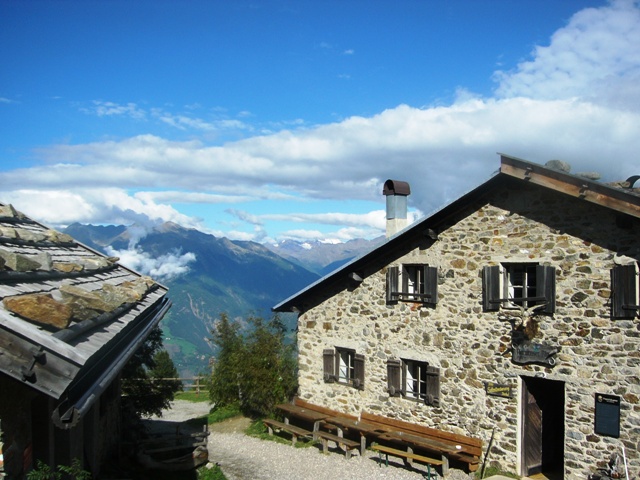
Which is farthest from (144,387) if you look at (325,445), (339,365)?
(325,445)

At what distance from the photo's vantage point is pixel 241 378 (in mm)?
18906

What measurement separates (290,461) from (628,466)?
7.54 m

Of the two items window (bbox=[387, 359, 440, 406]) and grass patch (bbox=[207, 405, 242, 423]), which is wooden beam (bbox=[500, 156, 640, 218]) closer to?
window (bbox=[387, 359, 440, 406])

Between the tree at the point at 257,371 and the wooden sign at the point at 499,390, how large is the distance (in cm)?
706

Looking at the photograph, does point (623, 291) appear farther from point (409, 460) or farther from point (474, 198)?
point (409, 460)

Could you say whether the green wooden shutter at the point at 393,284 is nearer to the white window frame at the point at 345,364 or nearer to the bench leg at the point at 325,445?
the white window frame at the point at 345,364

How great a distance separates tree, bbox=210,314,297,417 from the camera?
18.4 meters

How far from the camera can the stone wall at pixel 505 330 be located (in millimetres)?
11469

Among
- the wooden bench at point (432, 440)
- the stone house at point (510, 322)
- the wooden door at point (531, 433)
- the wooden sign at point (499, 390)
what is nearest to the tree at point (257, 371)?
the stone house at point (510, 322)

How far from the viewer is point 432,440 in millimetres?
13789

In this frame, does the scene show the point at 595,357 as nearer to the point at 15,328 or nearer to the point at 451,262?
the point at 451,262

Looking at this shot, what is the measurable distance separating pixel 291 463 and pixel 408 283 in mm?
5329

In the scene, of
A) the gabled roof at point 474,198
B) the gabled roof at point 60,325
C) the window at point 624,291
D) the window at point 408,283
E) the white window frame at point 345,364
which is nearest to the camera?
the gabled roof at point 60,325

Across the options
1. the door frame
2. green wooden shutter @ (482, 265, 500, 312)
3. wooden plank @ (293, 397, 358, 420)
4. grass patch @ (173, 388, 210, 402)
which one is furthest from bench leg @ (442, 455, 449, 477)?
grass patch @ (173, 388, 210, 402)
